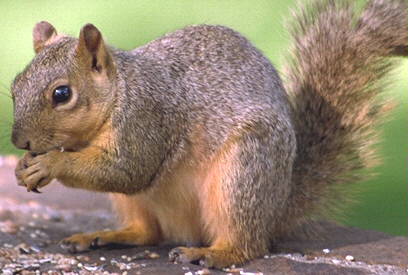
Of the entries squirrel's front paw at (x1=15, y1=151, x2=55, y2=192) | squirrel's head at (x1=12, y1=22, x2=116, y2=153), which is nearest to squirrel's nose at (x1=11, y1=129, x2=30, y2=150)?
squirrel's head at (x1=12, y1=22, x2=116, y2=153)

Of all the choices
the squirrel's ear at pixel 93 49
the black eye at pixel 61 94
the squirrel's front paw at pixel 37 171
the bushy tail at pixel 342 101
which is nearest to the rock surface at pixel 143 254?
the bushy tail at pixel 342 101

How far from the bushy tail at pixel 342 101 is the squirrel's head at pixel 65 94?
0.97 meters

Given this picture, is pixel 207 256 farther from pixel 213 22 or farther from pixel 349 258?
pixel 213 22

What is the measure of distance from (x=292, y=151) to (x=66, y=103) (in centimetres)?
98

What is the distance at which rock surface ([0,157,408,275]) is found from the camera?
3.88 metres

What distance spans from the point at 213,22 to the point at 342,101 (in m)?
2.83

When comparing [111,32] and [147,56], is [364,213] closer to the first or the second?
[147,56]

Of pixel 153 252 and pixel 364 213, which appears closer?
pixel 153 252

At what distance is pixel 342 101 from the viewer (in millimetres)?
4438

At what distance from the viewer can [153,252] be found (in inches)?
165

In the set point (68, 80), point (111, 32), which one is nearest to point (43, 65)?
point (68, 80)

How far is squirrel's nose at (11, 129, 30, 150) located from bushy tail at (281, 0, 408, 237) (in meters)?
1.23

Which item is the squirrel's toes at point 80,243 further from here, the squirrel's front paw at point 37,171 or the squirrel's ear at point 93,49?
the squirrel's ear at point 93,49

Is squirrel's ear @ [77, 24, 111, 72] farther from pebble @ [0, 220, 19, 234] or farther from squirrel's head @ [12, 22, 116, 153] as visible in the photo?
pebble @ [0, 220, 19, 234]
